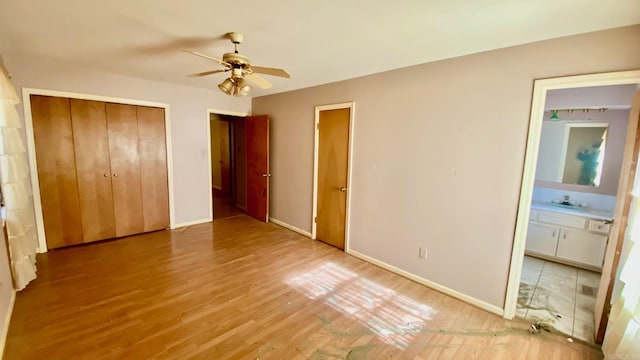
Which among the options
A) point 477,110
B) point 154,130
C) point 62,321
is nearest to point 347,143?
point 477,110

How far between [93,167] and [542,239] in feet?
20.4

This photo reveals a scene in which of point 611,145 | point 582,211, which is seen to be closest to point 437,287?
point 582,211

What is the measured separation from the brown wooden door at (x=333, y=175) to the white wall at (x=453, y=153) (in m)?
0.20

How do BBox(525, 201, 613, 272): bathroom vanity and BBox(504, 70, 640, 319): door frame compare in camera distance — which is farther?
BBox(525, 201, 613, 272): bathroom vanity

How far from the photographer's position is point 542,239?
3650 millimetres

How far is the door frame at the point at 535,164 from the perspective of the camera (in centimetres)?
191

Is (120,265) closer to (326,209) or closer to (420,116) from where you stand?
(326,209)

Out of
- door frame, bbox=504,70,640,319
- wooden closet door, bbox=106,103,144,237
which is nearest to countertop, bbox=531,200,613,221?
door frame, bbox=504,70,640,319

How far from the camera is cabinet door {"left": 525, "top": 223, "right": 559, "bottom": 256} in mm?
3561

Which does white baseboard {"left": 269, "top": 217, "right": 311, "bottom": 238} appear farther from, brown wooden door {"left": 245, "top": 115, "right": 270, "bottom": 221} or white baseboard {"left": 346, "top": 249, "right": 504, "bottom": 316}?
white baseboard {"left": 346, "top": 249, "right": 504, "bottom": 316}

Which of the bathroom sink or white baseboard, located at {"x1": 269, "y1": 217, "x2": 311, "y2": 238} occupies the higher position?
the bathroom sink

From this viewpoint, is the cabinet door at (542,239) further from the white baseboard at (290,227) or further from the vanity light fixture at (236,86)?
the vanity light fixture at (236,86)

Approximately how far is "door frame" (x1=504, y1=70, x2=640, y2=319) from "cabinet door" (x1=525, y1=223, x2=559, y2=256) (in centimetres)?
149

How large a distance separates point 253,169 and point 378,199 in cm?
273
